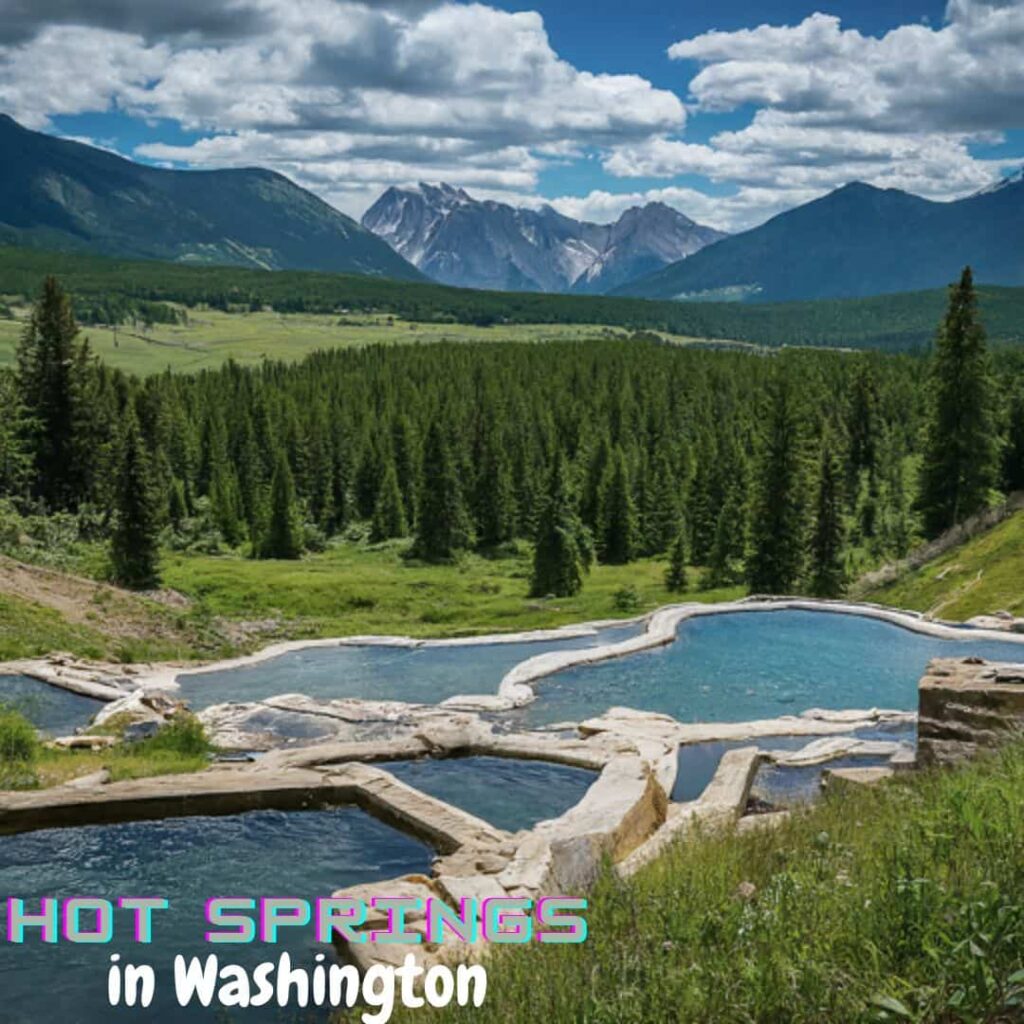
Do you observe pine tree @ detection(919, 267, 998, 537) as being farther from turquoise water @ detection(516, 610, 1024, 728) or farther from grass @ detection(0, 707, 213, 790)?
grass @ detection(0, 707, 213, 790)

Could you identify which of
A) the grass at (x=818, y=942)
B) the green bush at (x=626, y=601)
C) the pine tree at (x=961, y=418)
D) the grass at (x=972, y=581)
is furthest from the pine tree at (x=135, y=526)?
the grass at (x=818, y=942)

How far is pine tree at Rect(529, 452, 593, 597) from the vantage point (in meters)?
58.8

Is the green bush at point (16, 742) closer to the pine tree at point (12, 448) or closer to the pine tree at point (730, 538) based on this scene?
the pine tree at point (12, 448)

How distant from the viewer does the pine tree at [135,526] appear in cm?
4159

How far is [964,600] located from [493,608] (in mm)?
23850

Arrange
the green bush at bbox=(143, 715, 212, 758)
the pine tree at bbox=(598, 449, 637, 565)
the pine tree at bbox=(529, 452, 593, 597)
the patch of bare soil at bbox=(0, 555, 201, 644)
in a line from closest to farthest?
the green bush at bbox=(143, 715, 212, 758) < the patch of bare soil at bbox=(0, 555, 201, 644) < the pine tree at bbox=(529, 452, 593, 597) < the pine tree at bbox=(598, 449, 637, 565)

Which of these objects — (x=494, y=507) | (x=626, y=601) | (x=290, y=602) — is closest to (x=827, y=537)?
(x=626, y=601)

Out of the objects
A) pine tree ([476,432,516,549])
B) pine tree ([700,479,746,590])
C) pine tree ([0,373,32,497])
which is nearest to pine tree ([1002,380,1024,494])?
pine tree ([700,479,746,590])

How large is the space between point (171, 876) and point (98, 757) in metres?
5.04

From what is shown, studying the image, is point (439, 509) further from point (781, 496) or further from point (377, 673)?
point (377, 673)

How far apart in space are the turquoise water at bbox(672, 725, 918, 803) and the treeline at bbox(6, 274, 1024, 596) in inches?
1132

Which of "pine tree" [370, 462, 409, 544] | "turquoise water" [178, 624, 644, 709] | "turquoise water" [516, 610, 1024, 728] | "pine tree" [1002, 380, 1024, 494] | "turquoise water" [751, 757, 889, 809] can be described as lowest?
"pine tree" [370, 462, 409, 544]

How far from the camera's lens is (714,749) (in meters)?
18.1

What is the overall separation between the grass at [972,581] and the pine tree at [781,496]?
545 cm
